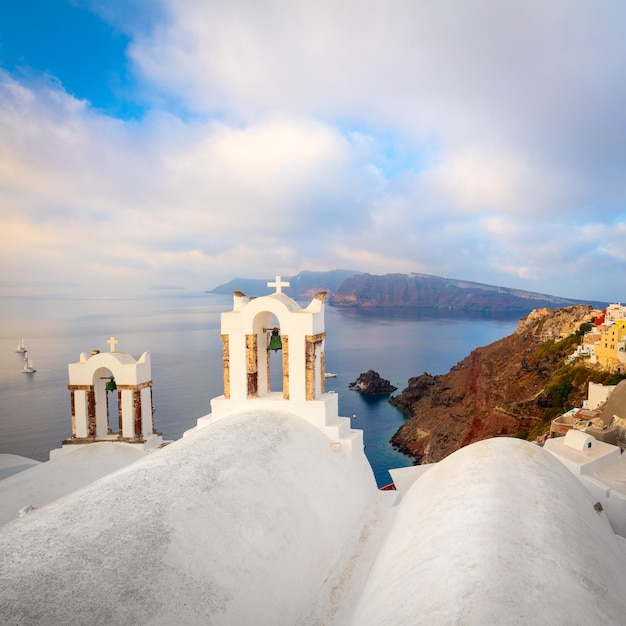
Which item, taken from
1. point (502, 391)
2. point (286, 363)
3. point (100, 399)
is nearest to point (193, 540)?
point (286, 363)

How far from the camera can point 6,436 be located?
39.4 meters

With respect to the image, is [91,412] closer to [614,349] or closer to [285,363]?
[285,363]

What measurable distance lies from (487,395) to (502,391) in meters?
2.14

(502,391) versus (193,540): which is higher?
(193,540)

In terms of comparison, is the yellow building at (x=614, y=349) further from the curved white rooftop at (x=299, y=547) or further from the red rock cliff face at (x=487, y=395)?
the curved white rooftop at (x=299, y=547)

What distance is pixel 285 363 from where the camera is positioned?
9.66 metres

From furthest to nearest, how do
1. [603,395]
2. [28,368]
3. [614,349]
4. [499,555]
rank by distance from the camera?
1. [28,368]
2. [614,349]
3. [603,395]
4. [499,555]

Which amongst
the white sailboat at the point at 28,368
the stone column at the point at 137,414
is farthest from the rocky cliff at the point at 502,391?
the white sailboat at the point at 28,368

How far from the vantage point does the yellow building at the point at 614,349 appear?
39844 mm

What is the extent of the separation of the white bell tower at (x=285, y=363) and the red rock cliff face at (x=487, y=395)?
3723cm

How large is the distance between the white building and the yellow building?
39.0 metres

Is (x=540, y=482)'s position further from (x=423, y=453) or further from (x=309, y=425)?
(x=423, y=453)

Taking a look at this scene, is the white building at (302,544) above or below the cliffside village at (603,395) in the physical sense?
above

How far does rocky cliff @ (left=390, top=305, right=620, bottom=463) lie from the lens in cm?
4181
